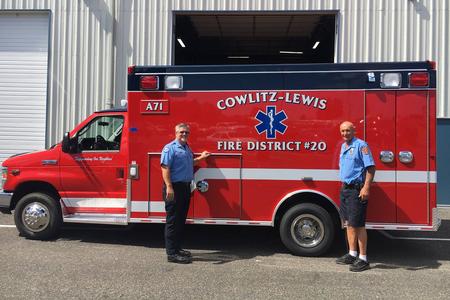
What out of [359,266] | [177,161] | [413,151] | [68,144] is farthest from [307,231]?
[68,144]

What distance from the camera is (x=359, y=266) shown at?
6.04 metres

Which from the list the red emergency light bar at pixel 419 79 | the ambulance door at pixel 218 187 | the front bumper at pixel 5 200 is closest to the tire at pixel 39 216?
the front bumper at pixel 5 200

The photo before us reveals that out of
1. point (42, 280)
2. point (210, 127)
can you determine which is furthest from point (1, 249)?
point (210, 127)

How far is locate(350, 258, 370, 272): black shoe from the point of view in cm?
602

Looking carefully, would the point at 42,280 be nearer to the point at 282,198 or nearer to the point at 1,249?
the point at 1,249

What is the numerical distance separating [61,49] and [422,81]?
951 cm

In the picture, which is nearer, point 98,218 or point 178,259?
point 178,259

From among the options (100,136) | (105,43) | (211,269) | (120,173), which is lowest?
(211,269)

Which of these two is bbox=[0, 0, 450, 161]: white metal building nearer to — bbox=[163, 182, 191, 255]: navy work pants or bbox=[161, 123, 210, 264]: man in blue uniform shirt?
bbox=[161, 123, 210, 264]: man in blue uniform shirt

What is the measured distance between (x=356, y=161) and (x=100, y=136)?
4.02 m

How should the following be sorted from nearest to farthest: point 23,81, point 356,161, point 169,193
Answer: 1. point 356,161
2. point 169,193
3. point 23,81

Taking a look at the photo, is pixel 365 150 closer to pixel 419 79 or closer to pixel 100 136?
→ pixel 419 79

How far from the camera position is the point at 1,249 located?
6.95 meters

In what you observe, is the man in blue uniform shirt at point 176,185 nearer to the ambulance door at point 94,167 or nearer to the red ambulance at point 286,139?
the red ambulance at point 286,139
